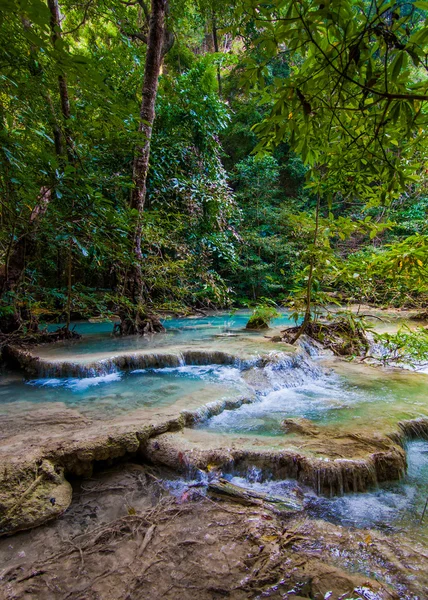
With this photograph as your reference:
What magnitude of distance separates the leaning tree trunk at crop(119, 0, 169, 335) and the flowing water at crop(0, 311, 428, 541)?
0.75 meters

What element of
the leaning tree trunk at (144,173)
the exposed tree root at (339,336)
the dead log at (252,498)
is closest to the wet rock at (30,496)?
the dead log at (252,498)

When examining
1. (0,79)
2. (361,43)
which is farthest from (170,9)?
(361,43)

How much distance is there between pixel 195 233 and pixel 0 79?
25.4 ft

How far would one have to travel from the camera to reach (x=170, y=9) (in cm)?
834

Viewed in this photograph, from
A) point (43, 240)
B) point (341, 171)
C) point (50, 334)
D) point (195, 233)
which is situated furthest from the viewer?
point (195, 233)

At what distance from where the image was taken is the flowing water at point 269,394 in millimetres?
2567

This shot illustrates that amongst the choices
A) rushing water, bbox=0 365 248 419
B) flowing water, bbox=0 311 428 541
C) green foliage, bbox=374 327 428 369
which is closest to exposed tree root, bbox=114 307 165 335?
flowing water, bbox=0 311 428 541

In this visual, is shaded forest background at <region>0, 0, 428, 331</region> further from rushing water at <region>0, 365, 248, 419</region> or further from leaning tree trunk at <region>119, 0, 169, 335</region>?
rushing water at <region>0, 365, 248, 419</region>

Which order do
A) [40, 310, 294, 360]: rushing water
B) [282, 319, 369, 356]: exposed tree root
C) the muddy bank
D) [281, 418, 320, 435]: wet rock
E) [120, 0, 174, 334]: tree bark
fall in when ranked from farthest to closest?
[120, 0, 174, 334]: tree bark
[282, 319, 369, 356]: exposed tree root
[40, 310, 294, 360]: rushing water
[281, 418, 320, 435]: wet rock
the muddy bank

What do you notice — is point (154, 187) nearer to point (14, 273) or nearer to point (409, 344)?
point (14, 273)

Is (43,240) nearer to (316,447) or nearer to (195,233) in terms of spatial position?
(316,447)

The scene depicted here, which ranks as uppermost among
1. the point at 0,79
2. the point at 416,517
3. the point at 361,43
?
the point at 0,79

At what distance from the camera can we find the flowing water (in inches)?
101

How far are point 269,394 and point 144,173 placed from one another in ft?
17.4
